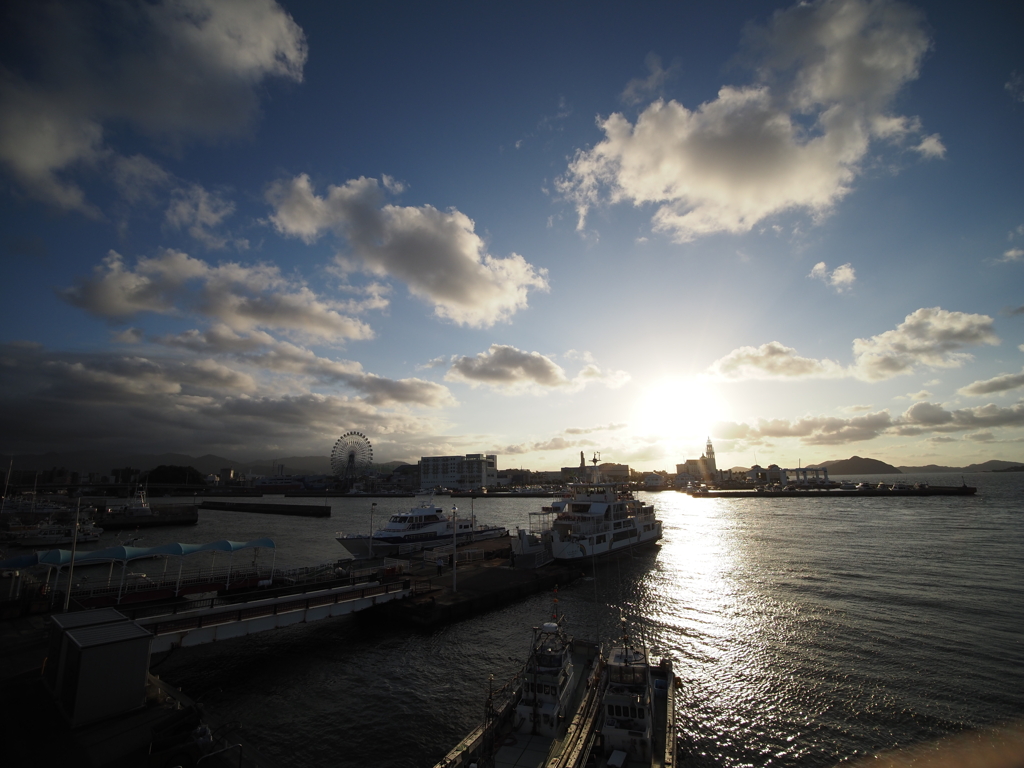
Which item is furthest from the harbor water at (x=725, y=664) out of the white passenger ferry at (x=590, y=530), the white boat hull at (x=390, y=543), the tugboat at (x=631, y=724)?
the white boat hull at (x=390, y=543)

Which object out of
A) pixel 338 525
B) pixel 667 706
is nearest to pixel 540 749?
pixel 667 706

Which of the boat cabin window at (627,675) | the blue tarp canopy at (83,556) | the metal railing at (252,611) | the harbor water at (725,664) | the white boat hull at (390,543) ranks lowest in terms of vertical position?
the harbor water at (725,664)

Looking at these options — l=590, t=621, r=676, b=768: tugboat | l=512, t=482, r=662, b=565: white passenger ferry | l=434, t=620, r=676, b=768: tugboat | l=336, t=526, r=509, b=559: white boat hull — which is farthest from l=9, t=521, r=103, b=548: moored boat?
l=590, t=621, r=676, b=768: tugboat

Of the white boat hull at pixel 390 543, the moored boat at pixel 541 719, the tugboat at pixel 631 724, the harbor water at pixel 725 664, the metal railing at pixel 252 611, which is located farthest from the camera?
the white boat hull at pixel 390 543

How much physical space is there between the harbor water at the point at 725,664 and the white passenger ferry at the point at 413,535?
19536 mm

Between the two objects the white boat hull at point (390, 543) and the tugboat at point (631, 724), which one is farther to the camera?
the white boat hull at point (390, 543)

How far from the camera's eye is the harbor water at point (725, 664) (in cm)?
1795

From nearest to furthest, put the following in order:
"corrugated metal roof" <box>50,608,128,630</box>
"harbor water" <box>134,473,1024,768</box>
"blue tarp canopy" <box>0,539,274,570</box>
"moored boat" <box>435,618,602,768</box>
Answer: "moored boat" <box>435,618,602,768</box>, "corrugated metal roof" <box>50,608,128,630</box>, "harbor water" <box>134,473,1024,768</box>, "blue tarp canopy" <box>0,539,274,570</box>

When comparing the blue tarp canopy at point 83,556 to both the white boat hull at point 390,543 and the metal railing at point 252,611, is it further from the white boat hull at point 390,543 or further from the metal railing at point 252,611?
the white boat hull at point 390,543

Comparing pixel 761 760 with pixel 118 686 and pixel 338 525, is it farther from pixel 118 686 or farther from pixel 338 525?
pixel 338 525

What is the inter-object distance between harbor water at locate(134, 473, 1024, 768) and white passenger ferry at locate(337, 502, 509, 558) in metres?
19.5

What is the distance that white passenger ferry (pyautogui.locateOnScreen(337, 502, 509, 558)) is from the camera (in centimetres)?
5047

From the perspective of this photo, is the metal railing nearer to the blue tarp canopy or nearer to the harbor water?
the harbor water

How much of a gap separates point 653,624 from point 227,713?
25.3 meters
